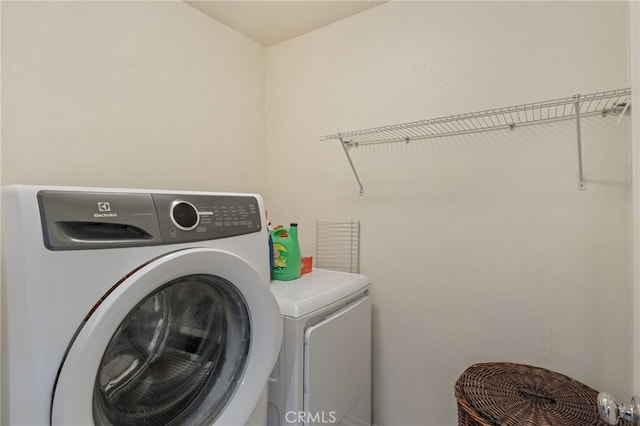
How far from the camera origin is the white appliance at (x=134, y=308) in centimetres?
65

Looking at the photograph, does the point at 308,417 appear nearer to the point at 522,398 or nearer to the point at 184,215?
the point at 522,398

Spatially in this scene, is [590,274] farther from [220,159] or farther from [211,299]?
[220,159]

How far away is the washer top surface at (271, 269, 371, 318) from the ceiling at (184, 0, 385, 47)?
1534mm

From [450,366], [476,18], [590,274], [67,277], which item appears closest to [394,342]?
[450,366]

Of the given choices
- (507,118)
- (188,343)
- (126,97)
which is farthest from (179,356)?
(507,118)

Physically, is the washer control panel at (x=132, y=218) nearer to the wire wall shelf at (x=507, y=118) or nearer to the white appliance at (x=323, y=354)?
the white appliance at (x=323, y=354)

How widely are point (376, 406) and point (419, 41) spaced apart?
80.2 inches

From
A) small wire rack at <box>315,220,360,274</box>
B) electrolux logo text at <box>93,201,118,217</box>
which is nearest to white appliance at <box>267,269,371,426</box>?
small wire rack at <box>315,220,360,274</box>

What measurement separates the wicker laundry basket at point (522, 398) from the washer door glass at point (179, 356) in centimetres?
81

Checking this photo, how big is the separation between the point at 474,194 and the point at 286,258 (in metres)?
0.97

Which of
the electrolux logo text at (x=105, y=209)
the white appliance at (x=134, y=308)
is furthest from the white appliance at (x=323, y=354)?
the electrolux logo text at (x=105, y=209)

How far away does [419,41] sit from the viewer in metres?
→ 1.71

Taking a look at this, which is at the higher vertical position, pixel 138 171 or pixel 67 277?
pixel 138 171

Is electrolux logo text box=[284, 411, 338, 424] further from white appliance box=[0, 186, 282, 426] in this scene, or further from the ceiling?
the ceiling
